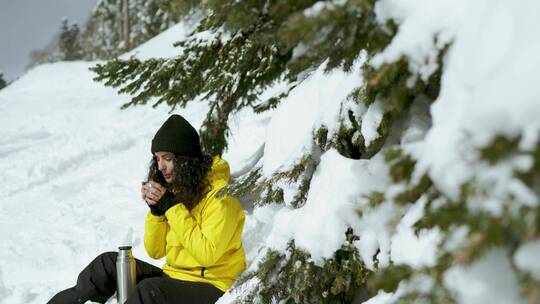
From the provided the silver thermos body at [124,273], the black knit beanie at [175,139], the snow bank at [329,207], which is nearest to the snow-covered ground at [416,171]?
the snow bank at [329,207]

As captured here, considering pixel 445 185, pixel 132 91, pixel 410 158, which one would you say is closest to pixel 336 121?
pixel 410 158

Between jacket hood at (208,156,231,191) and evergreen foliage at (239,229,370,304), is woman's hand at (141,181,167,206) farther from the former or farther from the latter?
evergreen foliage at (239,229,370,304)

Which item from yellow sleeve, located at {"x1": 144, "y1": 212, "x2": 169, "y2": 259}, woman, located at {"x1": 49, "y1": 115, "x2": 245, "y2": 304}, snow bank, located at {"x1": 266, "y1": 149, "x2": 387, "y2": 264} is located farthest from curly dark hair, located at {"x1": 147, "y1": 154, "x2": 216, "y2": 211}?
snow bank, located at {"x1": 266, "y1": 149, "x2": 387, "y2": 264}

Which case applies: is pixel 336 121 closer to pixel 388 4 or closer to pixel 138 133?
pixel 388 4

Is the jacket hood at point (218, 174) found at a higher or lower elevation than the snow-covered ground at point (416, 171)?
higher

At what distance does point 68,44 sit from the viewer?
48.3m

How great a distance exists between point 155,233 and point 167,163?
575 mm

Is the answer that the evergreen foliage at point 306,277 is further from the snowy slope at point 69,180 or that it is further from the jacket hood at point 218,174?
the snowy slope at point 69,180

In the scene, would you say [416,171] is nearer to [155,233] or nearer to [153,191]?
[153,191]

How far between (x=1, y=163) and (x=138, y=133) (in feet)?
7.51

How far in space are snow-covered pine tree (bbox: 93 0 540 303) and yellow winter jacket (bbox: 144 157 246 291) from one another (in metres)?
0.23

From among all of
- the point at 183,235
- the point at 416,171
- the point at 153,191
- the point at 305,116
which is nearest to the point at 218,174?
the point at 153,191

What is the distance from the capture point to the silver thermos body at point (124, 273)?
389 cm

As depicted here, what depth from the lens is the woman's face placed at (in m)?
4.01
